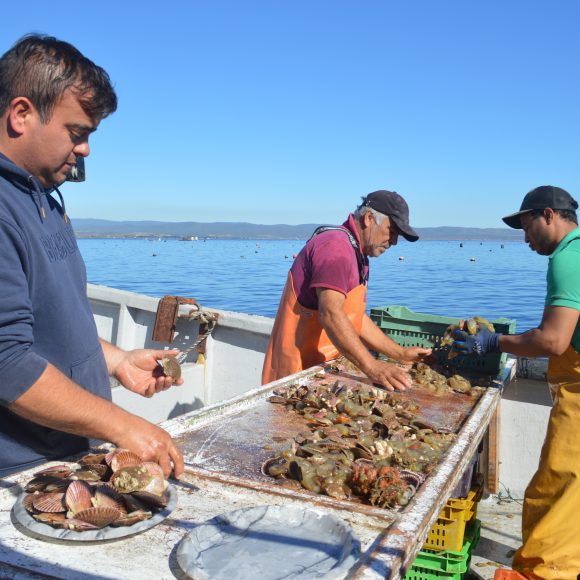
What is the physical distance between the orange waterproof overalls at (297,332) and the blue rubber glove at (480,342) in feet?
2.73

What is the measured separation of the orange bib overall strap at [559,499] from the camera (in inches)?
146

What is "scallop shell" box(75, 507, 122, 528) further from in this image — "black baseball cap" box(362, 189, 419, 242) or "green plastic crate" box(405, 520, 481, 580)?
"black baseball cap" box(362, 189, 419, 242)

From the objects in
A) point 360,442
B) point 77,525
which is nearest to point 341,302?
point 360,442

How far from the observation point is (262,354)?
21.6ft

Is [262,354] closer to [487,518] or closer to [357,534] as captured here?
[487,518]

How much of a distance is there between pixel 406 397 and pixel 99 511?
2.65 metres

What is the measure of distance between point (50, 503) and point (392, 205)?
11.7ft

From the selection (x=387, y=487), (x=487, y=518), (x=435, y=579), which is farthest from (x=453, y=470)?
(x=487, y=518)

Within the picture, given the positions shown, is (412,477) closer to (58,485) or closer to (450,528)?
(450,528)

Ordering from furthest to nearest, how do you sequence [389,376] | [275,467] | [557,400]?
[389,376]
[557,400]
[275,467]

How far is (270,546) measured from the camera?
1915 mm

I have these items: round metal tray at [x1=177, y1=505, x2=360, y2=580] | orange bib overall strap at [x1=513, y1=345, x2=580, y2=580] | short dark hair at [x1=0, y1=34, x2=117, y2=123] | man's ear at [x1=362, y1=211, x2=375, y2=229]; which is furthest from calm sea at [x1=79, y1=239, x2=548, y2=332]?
short dark hair at [x1=0, y1=34, x2=117, y2=123]

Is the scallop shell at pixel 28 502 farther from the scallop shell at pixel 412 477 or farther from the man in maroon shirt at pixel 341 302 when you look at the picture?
the man in maroon shirt at pixel 341 302

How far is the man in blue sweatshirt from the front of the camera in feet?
6.26
